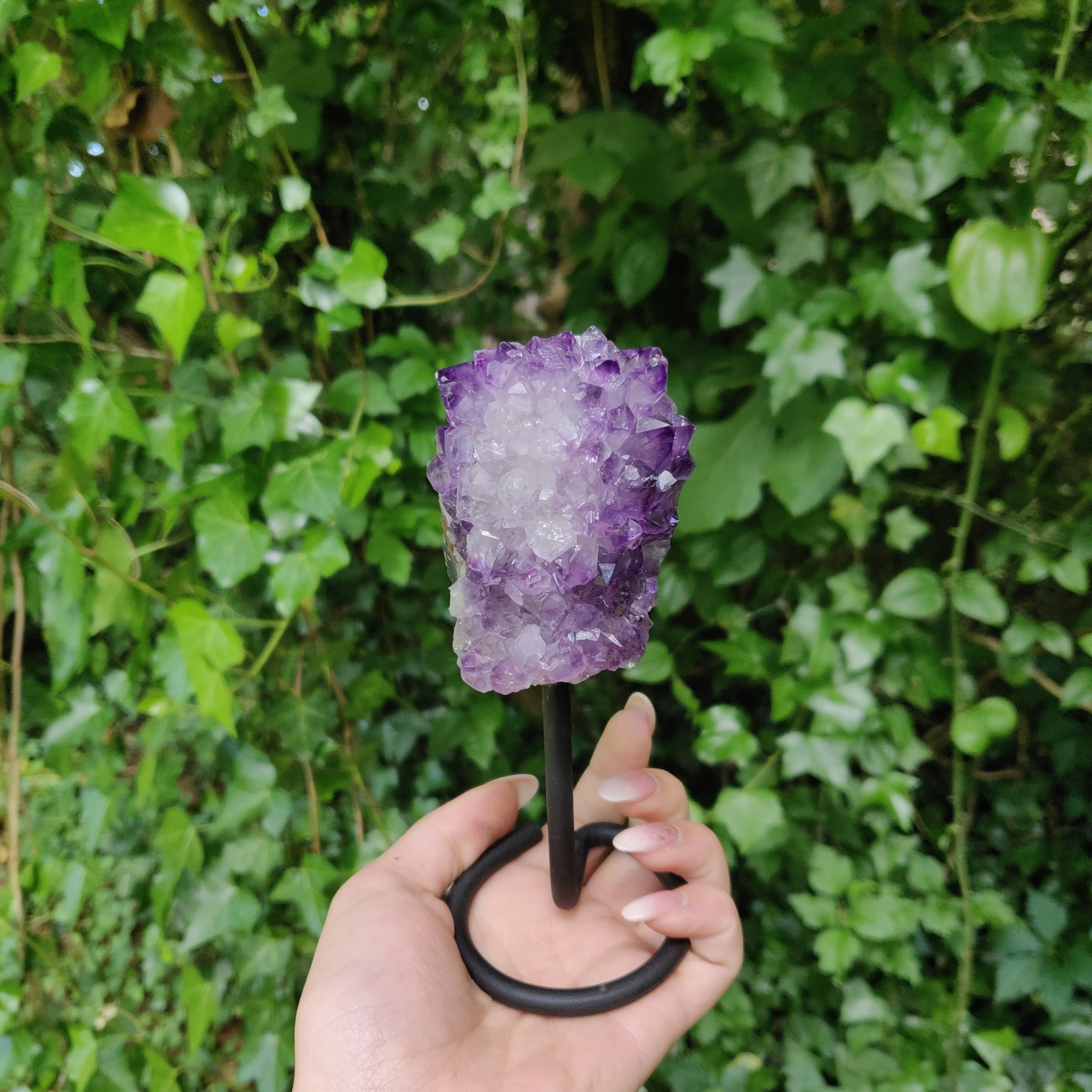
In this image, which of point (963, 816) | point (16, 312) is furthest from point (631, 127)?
point (963, 816)

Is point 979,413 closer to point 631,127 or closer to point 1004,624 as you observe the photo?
point 1004,624

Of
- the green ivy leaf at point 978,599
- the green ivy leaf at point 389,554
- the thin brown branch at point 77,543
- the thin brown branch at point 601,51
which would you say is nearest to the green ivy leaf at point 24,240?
the thin brown branch at point 77,543

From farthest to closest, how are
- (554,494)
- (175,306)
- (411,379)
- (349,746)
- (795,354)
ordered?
(349,746) < (411,379) < (795,354) < (175,306) < (554,494)

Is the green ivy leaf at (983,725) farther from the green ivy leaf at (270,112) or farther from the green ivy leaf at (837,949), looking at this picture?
the green ivy leaf at (270,112)

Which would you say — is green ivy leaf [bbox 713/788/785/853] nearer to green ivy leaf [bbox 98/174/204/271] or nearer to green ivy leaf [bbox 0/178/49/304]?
green ivy leaf [bbox 98/174/204/271]

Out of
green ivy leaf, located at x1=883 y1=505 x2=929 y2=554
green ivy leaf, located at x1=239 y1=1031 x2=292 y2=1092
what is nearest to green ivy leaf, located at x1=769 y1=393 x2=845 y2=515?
green ivy leaf, located at x1=883 y1=505 x2=929 y2=554

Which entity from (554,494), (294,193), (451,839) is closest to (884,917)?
(451,839)

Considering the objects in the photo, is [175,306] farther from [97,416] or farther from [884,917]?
[884,917]
